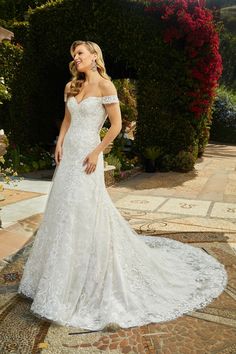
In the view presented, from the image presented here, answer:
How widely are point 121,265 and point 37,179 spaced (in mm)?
6184

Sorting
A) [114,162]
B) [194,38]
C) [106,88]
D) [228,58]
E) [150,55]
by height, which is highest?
[228,58]

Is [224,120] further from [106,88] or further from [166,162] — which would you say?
[106,88]

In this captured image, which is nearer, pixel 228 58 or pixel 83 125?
pixel 83 125

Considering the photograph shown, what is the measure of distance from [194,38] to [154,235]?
6231 mm

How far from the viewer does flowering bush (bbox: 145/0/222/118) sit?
927 cm

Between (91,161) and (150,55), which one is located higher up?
(150,55)

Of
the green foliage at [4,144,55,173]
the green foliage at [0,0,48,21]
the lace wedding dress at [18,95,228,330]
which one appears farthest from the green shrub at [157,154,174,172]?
the green foliage at [0,0,48,21]

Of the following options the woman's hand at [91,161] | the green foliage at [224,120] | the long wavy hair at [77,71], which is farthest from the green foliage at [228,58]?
the woman's hand at [91,161]

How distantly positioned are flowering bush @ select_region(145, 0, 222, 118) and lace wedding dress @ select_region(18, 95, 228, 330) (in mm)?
7170

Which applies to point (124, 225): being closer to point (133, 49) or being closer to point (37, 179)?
point (37, 179)

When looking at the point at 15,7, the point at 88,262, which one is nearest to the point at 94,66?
the point at 88,262

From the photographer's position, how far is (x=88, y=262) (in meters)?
2.96

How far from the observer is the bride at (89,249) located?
9.28ft

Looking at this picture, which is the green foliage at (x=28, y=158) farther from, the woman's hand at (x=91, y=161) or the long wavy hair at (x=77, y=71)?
the woman's hand at (x=91, y=161)
